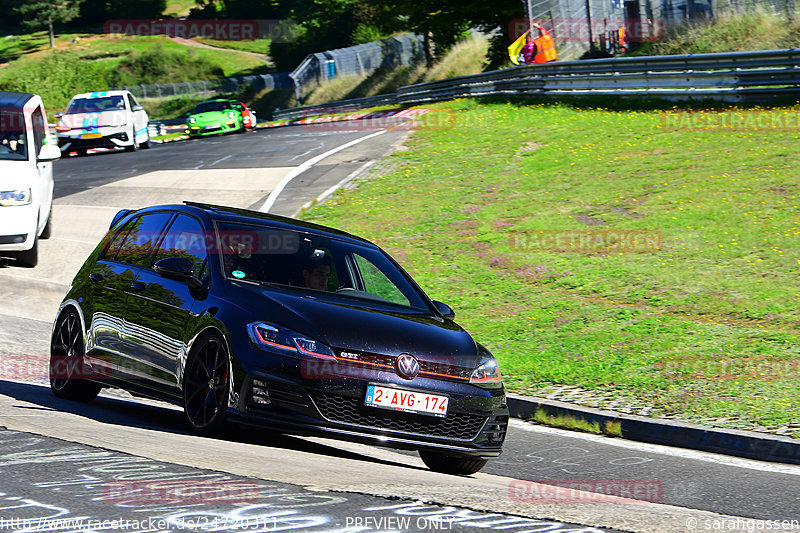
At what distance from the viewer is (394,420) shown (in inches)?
257

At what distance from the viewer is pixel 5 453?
582 cm

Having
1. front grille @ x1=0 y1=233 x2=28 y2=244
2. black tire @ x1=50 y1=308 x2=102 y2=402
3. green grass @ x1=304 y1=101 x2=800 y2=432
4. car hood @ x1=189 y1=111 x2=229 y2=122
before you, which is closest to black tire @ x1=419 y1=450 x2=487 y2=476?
green grass @ x1=304 y1=101 x2=800 y2=432

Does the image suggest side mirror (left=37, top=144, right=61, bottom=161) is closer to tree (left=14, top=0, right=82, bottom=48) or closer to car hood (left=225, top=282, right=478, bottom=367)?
car hood (left=225, top=282, right=478, bottom=367)

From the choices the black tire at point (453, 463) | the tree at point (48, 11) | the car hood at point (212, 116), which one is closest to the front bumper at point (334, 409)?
the black tire at point (453, 463)

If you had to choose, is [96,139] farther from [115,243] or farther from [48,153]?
[115,243]

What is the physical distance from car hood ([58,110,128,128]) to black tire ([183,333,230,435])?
84.3 ft

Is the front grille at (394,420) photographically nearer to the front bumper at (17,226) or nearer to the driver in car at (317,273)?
the driver in car at (317,273)

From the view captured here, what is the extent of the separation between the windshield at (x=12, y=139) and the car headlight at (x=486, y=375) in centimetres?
1036

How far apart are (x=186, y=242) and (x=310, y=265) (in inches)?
36.9

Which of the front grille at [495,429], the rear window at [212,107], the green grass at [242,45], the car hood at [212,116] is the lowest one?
the front grille at [495,429]

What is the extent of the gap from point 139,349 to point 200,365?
Result: 0.98 meters

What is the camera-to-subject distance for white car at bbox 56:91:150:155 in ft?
102

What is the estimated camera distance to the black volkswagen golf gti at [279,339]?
643 cm

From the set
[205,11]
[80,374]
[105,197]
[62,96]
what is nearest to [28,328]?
[80,374]
